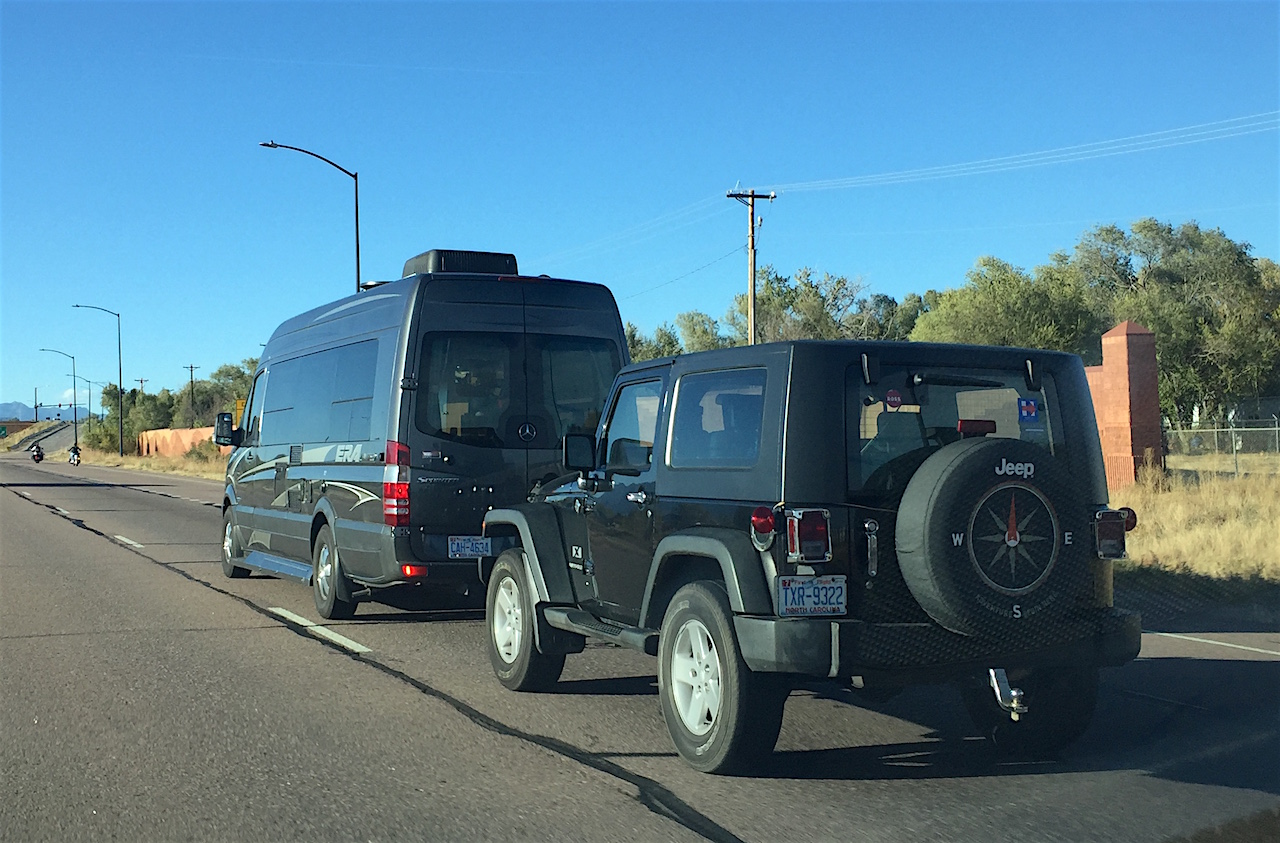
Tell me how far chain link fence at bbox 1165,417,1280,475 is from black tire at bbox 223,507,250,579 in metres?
17.5

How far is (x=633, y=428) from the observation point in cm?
734

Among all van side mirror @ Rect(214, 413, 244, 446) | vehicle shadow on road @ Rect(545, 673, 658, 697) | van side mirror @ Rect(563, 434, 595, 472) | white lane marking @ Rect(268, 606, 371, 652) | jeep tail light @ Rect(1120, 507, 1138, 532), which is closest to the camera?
jeep tail light @ Rect(1120, 507, 1138, 532)

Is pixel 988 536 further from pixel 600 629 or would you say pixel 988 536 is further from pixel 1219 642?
pixel 1219 642

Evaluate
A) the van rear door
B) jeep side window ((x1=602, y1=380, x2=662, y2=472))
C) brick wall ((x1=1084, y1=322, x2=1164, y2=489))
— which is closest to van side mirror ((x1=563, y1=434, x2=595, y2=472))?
jeep side window ((x1=602, y1=380, x2=662, y2=472))

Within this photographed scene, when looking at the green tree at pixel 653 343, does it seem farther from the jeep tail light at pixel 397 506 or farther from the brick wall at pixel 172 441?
the jeep tail light at pixel 397 506

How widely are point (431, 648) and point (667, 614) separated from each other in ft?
12.4

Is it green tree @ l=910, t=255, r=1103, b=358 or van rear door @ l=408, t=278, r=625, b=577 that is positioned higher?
green tree @ l=910, t=255, r=1103, b=358

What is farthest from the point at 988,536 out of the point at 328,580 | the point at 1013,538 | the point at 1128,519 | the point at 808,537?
the point at 328,580

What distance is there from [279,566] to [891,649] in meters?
8.50

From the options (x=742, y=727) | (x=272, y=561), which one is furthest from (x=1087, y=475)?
(x=272, y=561)

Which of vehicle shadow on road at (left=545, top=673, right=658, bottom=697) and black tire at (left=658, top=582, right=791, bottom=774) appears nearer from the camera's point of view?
black tire at (left=658, top=582, right=791, bottom=774)

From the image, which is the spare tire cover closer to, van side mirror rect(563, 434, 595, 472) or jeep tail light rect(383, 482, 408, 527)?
van side mirror rect(563, 434, 595, 472)

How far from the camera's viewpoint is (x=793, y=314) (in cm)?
6025

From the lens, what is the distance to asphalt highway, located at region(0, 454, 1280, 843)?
17.1 feet
